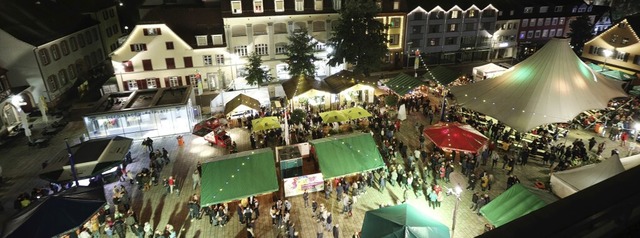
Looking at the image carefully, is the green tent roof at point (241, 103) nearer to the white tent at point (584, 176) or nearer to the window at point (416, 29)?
the white tent at point (584, 176)

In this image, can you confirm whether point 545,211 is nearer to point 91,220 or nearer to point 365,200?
point 365,200

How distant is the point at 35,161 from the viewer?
26844mm

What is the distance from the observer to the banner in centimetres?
2094

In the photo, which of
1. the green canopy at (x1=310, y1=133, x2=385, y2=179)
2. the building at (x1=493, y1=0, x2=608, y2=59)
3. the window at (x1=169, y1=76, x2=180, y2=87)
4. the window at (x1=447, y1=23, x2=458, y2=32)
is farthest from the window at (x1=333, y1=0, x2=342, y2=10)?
the building at (x1=493, y1=0, x2=608, y2=59)

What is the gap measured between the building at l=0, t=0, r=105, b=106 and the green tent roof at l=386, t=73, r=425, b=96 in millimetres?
33486

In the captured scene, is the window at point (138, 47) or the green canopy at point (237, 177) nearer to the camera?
the green canopy at point (237, 177)

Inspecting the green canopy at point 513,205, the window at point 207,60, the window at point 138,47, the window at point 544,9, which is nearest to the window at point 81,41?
the window at point 138,47

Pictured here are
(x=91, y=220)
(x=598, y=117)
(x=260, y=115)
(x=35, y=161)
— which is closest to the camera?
(x=91, y=220)

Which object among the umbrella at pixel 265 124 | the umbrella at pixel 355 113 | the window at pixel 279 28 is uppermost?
the window at pixel 279 28

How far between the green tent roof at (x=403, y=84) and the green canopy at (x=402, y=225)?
20.7 metres

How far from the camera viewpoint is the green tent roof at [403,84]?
113 ft

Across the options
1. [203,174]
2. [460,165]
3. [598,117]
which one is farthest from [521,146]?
[203,174]

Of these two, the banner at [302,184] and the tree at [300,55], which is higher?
the tree at [300,55]

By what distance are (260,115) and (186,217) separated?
13953 mm
